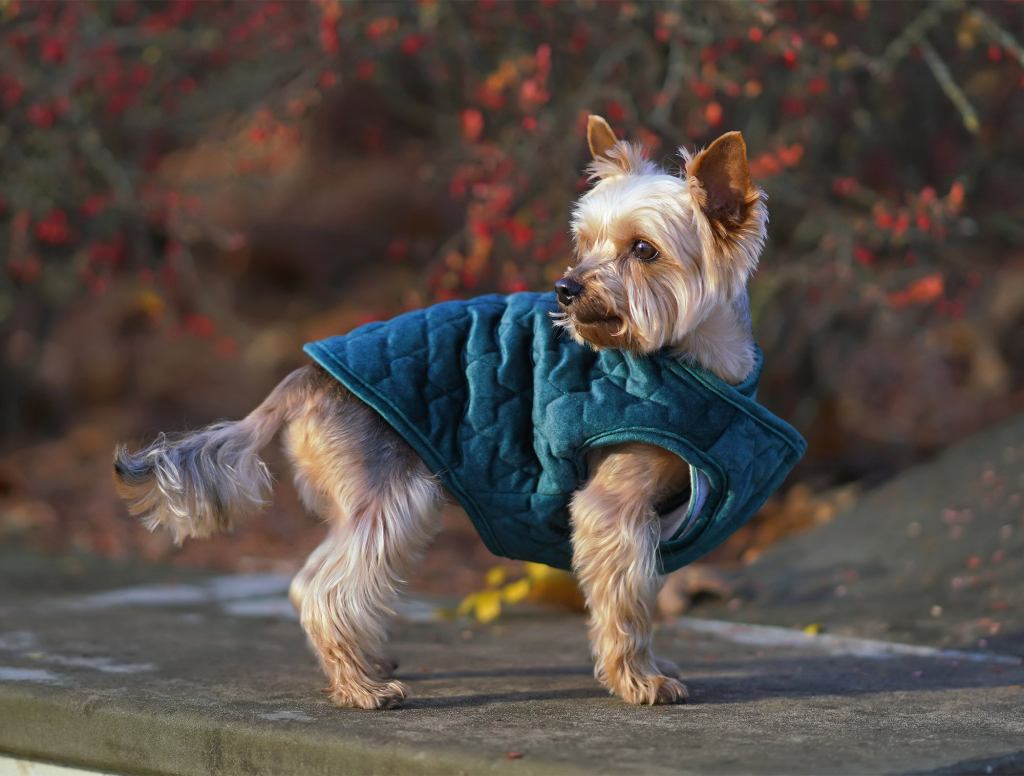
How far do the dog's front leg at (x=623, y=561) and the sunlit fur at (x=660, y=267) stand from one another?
1.37 ft

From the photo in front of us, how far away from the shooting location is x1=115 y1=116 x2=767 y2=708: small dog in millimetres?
4152

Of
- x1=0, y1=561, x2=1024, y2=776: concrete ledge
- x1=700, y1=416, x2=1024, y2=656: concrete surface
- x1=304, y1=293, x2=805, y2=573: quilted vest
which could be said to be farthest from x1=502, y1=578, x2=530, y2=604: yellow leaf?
x1=304, y1=293, x2=805, y2=573: quilted vest

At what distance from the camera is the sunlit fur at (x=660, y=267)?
A: 13.6 ft

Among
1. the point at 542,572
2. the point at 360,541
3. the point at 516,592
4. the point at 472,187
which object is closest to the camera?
the point at 360,541

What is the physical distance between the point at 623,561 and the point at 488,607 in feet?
5.95

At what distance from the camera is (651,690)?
4.27m

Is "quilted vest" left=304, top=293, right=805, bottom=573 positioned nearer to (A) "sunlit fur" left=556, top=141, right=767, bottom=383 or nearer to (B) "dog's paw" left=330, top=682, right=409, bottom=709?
(A) "sunlit fur" left=556, top=141, right=767, bottom=383

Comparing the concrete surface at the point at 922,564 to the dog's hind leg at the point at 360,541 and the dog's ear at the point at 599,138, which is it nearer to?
the dog's hind leg at the point at 360,541

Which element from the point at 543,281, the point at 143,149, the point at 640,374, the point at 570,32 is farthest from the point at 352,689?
the point at 143,149

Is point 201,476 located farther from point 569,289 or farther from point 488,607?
point 488,607

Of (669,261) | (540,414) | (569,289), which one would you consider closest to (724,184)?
(669,261)

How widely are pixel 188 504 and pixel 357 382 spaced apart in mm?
678

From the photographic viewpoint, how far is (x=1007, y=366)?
10.6m

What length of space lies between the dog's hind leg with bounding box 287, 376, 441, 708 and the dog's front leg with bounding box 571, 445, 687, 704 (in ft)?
1.70
